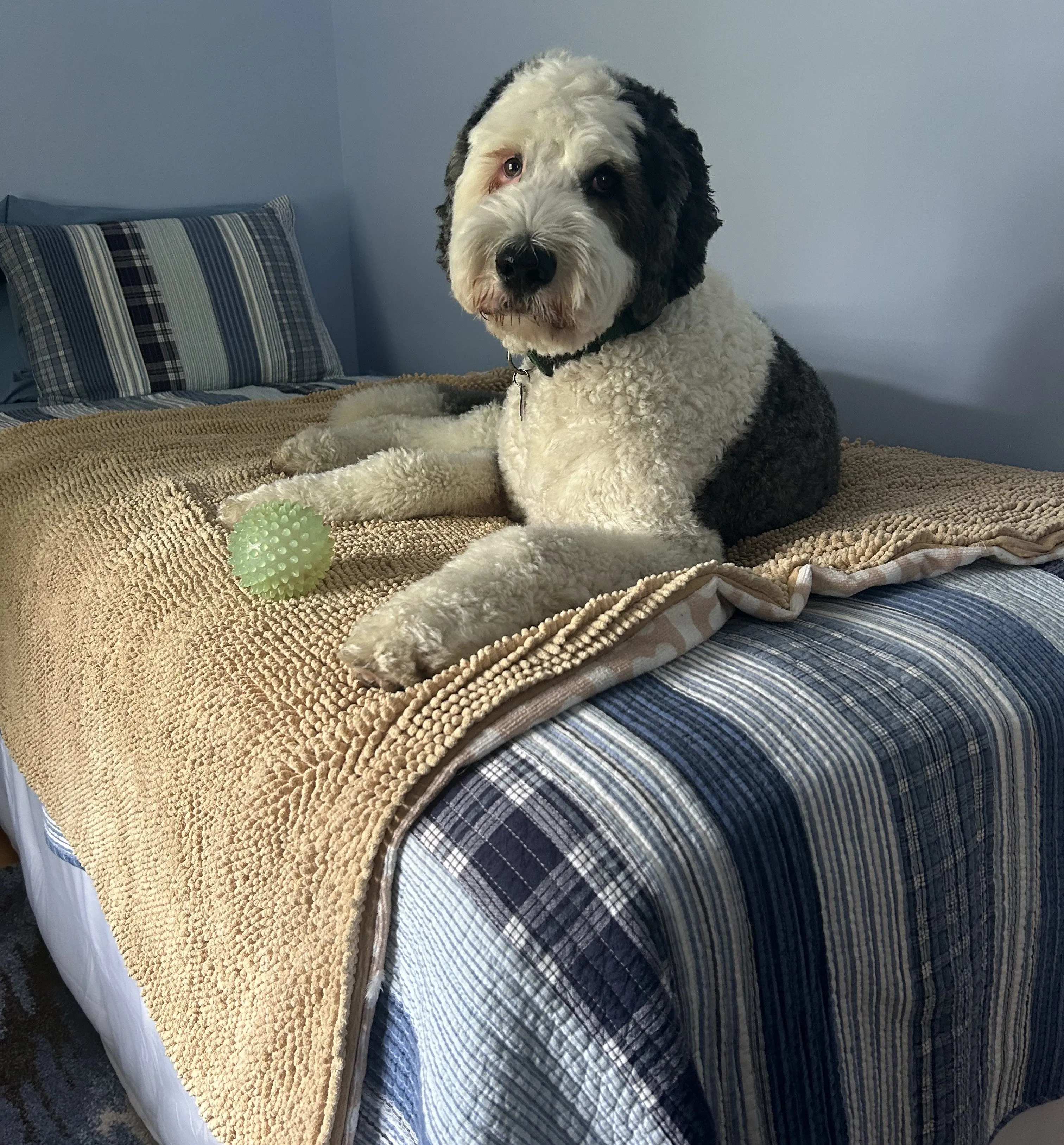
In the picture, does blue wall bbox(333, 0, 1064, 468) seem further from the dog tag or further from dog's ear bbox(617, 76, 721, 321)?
the dog tag

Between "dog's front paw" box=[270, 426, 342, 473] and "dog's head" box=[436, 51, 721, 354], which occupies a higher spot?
"dog's head" box=[436, 51, 721, 354]

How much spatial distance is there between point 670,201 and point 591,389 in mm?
234

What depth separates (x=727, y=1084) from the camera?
670 millimetres

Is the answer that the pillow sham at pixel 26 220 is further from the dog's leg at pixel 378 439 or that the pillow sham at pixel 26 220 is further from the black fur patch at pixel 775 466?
the black fur patch at pixel 775 466

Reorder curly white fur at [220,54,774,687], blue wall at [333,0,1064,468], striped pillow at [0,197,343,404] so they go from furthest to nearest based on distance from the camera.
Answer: striped pillow at [0,197,343,404] < blue wall at [333,0,1064,468] < curly white fur at [220,54,774,687]

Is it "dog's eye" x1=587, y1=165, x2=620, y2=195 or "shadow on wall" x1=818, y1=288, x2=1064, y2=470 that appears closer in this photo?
"dog's eye" x1=587, y1=165, x2=620, y2=195

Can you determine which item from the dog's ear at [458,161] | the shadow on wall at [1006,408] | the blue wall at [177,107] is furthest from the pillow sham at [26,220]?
the shadow on wall at [1006,408]

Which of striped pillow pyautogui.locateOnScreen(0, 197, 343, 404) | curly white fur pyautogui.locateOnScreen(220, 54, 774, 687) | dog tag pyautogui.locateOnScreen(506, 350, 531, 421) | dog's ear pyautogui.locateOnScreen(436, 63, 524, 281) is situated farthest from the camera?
striped pillow pyautogui.locateOnScreen(0, 197, 343, 404)

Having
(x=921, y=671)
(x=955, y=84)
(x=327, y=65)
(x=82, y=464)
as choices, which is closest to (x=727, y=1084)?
(x=921, y=671)

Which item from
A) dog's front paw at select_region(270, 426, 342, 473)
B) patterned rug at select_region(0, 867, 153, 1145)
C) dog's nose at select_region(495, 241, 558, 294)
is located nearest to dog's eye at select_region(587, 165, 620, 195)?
dog's nose at select_region(495, 241, 558, 294)

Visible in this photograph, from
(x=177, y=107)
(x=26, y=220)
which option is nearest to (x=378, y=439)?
(x=26, y=220)

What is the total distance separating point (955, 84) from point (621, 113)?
2.40ft

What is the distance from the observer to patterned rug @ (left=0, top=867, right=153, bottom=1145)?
1.24 metres

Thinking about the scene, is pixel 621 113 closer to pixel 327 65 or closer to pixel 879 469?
pixel 879 469
